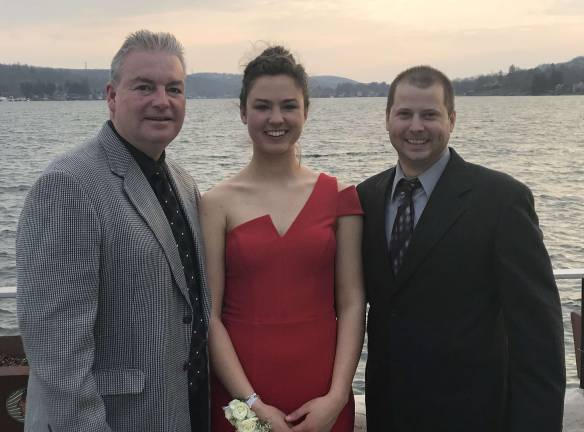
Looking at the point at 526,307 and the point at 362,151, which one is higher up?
the point at 526,307

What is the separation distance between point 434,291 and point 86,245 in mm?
1423

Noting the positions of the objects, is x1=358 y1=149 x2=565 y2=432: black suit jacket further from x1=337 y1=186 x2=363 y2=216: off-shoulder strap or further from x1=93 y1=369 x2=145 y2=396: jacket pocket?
x1=93 y1=369 x2=145 y2=396: jacket pocket

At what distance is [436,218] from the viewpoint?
2715mm

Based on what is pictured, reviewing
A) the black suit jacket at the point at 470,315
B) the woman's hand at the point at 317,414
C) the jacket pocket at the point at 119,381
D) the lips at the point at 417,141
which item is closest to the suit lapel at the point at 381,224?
the black suit jacket at the point at 470,315

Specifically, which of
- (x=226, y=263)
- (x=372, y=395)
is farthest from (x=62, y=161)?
(x=372, y=395)

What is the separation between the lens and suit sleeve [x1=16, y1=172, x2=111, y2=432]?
7.04ft

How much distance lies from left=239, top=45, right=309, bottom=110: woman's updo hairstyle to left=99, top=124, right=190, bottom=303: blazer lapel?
78 centimetres

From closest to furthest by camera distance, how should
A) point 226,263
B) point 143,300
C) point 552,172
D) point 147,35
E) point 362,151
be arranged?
point 143,300
point 147,35
point 226,263
point 552,172
point 362,151

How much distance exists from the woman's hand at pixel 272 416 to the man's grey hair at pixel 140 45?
150 centimetres

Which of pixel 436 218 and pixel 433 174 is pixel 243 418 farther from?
pixel 433 174

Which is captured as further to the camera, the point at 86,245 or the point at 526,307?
the point at 526,307

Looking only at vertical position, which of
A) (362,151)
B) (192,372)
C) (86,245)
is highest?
(86,245)

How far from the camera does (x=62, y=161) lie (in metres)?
2.27

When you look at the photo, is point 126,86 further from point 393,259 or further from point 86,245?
point 393,259
